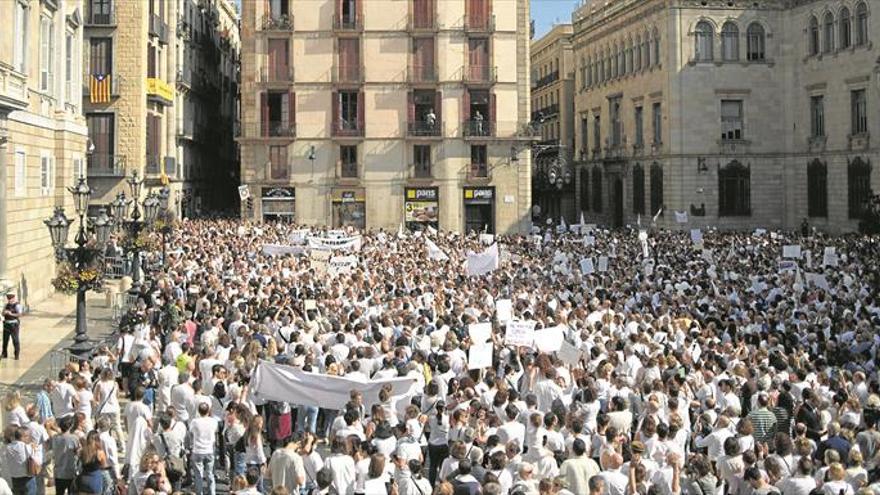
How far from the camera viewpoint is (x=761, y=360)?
16844mm

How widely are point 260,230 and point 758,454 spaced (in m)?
37.9

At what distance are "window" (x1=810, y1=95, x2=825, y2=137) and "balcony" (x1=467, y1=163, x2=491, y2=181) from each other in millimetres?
19520

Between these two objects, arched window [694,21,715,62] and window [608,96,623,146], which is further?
window [608,96,623,146]

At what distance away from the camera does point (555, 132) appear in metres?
92.1

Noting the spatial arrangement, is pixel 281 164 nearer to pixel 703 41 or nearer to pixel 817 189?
pixel 703 41

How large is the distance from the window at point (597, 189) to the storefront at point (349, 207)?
77.3 feet

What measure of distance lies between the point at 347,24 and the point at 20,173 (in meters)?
32.1

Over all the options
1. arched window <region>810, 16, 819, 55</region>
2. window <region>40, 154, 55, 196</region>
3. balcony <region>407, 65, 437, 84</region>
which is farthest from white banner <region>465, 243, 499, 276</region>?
arched window <region>810, 16, 819, 55</region>

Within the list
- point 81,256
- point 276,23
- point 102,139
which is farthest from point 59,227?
point 276,23

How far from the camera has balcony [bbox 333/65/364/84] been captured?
60.4m

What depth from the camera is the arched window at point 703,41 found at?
63.3m

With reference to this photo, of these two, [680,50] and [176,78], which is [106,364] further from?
[680,50]

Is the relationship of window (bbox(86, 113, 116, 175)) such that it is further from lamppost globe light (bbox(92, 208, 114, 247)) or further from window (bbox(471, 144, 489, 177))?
lamppost globe light (bbox(92, 208, 114, 247))

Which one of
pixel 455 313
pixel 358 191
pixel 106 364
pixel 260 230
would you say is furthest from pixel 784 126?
pixel 106 364
